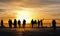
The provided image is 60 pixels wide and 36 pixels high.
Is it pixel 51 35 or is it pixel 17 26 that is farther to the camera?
pixel 17 26

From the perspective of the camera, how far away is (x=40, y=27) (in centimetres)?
6122

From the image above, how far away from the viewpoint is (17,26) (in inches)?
2463

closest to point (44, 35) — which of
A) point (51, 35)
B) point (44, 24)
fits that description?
point (51, 35)

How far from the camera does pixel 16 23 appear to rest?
194 ft

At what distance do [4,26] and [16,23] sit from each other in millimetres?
6568

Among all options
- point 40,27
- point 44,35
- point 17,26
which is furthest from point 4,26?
point 44,35

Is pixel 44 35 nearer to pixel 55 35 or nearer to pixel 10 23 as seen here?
pixel 55 35

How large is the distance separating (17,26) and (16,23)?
3455 mm

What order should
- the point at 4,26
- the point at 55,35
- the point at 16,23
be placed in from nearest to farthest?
1. the point at 55,35
2. the point at 16,23
3. the point at 4,26

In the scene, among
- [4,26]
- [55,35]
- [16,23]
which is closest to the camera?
[55,35]

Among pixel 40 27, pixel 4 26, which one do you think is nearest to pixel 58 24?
pixel 40 27

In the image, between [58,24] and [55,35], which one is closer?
[55,35]

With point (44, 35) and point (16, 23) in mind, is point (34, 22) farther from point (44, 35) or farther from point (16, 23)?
point (44, 35)

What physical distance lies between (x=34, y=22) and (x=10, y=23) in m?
5.49
